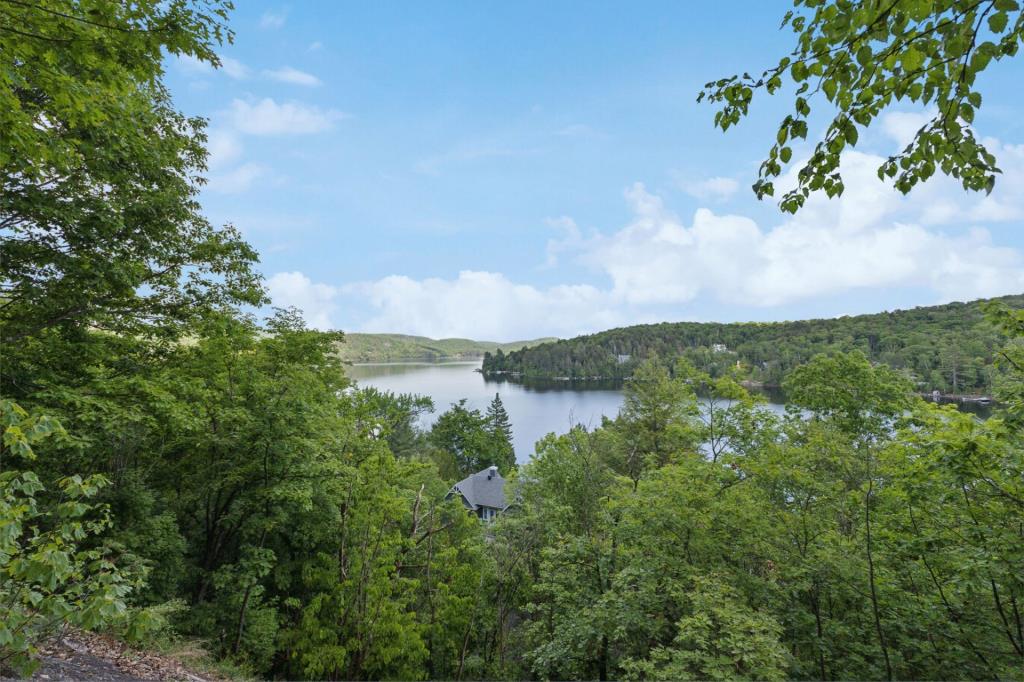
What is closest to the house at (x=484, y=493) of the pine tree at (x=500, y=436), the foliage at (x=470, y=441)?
the pine tree at (x=500, y=436)

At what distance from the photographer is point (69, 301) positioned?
7.01 meters

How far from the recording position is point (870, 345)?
35156mm

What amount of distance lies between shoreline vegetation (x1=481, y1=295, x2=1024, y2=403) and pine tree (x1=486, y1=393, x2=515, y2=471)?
15.7 m

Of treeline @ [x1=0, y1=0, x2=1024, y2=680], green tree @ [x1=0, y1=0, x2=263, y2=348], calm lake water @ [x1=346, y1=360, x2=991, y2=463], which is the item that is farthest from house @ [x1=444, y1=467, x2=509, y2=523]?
green tree @ [x1=0, y1=0, x2=263, y2=348]

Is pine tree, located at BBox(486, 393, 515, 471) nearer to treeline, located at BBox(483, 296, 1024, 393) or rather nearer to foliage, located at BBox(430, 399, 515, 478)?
foliage, located at BBox(430, 399, 515, 478)

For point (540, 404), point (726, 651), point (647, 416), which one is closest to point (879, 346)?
point (647, 416)

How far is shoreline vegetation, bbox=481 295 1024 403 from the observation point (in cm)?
1345

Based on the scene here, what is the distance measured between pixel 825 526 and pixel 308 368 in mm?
10339

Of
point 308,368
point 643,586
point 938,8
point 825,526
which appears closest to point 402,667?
point 643,586

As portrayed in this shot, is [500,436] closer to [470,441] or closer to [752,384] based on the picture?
[470,441]

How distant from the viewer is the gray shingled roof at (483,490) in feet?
107

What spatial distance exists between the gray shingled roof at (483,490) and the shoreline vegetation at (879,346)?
41.5 ft

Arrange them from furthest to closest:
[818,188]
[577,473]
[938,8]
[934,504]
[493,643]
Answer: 1. [577,473]
2. [493,643]
3. [934,504]
4. [818,188]
5. [938,8]

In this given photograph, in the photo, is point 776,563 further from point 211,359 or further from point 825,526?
point 211,359
